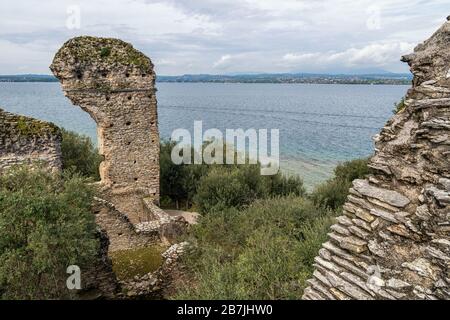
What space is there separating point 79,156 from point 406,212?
2237 cm

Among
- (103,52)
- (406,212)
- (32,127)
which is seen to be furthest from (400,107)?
(32,127)

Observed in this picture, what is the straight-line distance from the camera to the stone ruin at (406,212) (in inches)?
212

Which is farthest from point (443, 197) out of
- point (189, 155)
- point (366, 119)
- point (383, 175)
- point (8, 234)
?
point (366, 119)

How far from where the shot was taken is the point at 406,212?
5.78 metres

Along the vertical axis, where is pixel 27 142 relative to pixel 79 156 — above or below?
above

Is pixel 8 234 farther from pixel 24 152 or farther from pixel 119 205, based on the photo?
pixel 119 205

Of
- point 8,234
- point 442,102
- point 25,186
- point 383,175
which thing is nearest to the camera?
point 442,102

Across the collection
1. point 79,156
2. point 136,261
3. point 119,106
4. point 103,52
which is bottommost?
point 136,261

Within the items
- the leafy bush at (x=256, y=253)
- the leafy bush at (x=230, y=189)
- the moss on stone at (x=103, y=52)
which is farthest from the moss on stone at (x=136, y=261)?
the moss on stone at (x=103, y=52)

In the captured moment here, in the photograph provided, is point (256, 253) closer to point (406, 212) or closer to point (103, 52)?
point (406, 212)

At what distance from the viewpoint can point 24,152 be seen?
1126cm

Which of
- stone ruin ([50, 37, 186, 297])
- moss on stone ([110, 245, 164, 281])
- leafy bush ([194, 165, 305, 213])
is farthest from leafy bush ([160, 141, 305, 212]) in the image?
moss on stone ([110, 245, 164, 281])

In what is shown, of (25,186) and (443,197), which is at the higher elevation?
(443,197)
